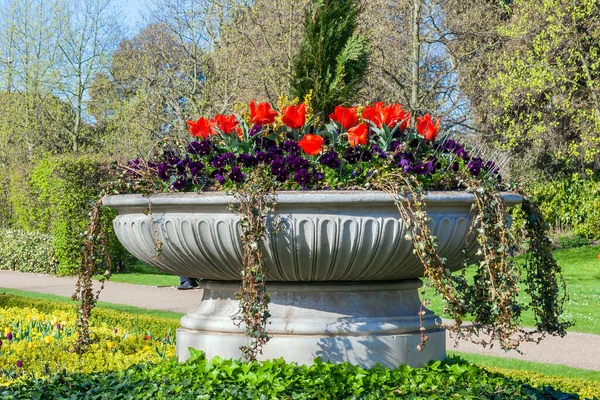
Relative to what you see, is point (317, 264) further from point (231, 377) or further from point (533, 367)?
point (533, 367)

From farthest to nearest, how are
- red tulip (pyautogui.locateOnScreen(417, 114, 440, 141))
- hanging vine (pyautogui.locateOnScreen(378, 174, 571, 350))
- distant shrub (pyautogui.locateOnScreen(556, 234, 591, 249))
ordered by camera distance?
distant shrub (pyautogui.locateOnScreen(556, 234, 591, 249)), red tulip (pyautogui.locateOnScreen(417, 114, 440, 141)), hanging vine (pyautogui.locateOnScreen(378, 174, 571, 350))

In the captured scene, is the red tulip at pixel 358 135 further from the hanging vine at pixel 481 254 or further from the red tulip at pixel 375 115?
the hanging vine at pixel 481 254

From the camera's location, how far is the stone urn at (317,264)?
345 centimetres

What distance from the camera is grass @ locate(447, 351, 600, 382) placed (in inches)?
251

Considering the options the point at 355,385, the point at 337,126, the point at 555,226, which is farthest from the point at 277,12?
the point at 355,385

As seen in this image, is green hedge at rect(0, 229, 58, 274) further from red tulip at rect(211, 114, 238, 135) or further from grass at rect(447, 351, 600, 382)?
red tulip at rect(211, 114, 238, 135)

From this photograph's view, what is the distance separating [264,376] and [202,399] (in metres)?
0.30

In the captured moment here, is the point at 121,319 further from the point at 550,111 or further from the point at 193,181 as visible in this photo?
the point at 550,111

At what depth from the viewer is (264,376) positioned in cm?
353

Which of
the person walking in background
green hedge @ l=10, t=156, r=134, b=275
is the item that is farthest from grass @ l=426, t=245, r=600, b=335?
green hedge @ l=10, t=156, r=134, b=275

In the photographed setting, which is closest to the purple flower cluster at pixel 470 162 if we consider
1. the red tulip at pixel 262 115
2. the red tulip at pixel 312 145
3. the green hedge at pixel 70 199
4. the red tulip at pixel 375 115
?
the red tulip at pixel 375 115

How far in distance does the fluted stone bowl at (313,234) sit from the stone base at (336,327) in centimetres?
9

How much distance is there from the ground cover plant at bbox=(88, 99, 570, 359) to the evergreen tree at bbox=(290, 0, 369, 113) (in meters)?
2.99

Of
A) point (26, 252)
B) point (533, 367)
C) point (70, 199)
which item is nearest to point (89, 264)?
point (533, 367)
